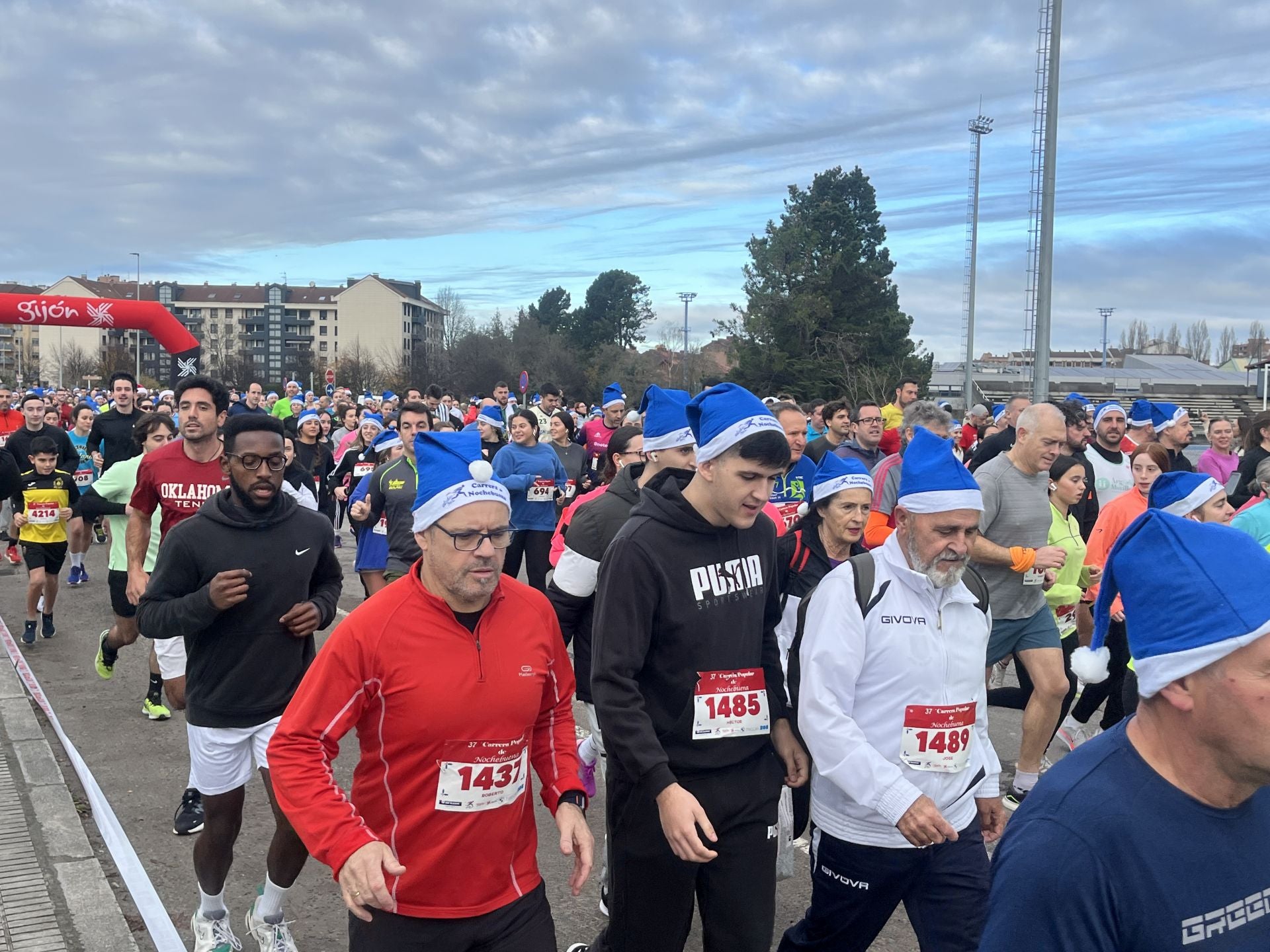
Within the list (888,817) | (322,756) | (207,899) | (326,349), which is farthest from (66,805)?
(326,349)

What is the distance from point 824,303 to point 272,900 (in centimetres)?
4628

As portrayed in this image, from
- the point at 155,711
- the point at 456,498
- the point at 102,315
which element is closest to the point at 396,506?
the point at 155,711

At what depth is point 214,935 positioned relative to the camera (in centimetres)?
425

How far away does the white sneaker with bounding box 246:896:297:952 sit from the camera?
423cm

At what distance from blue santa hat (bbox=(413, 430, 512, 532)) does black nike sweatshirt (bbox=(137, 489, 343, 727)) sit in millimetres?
1579

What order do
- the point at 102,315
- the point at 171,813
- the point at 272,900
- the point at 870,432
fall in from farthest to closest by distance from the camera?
the point at 102,315 → the point at 870,432 → the point at 171,813 → the point at 272,900

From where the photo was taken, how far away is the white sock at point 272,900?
4207 mm

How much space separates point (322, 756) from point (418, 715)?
27cm

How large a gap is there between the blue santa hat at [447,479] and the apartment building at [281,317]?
125412 mm

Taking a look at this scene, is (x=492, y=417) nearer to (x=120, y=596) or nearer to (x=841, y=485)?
(x=120, y=596)

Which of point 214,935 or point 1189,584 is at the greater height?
point 1189,584

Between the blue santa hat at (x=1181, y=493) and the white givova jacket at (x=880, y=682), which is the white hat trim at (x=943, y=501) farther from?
the blue santa hat at (x=1181, y=493)

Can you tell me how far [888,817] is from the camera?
10.2ft

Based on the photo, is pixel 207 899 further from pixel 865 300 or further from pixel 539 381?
pixel 539 381
